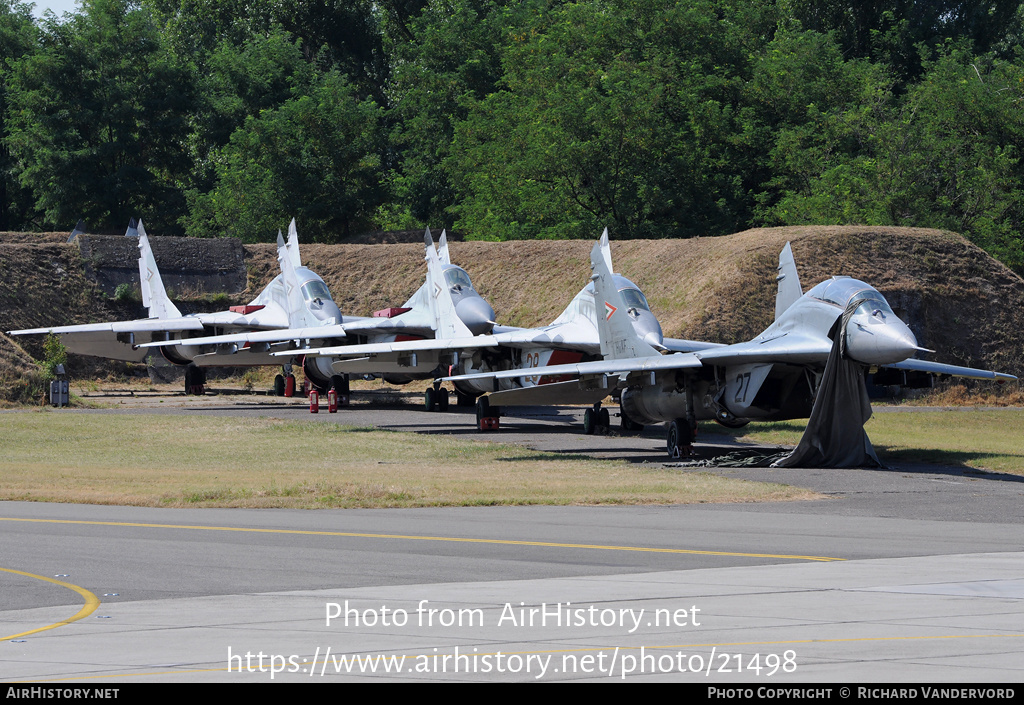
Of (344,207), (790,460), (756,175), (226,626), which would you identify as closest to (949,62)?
(756,175)

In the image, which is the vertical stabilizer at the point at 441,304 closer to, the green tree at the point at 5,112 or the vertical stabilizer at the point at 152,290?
the vertical stabilizer at the point at 152,290

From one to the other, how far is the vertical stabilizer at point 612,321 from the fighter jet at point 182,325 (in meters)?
15.6

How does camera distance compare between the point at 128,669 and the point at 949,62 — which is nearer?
the point at 128,669

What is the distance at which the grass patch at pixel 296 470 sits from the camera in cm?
1705

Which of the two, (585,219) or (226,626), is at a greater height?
(585,219)

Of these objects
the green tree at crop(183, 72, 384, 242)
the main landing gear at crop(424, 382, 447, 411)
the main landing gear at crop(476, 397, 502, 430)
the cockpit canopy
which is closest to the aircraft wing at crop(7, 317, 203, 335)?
the main landing gear at crop(424, 382, 447, 411)

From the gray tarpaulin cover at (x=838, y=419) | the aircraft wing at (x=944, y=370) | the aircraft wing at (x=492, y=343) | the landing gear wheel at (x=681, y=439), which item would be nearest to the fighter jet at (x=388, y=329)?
the aircraft wing at (x=492, y=343)

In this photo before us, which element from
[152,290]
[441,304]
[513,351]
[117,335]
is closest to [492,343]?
[513,351]

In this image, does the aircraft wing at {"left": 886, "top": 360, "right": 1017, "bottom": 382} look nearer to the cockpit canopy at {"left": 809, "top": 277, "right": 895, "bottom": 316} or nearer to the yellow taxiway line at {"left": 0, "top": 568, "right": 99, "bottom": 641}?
the cockpit canopy at {"left": 809, "top": 277, "right": 895, "bottom": 316}

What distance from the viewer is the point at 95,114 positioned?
6750 centimetres

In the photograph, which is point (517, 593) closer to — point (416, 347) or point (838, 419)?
point (838, 419)

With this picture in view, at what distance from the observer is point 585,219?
2350 inches

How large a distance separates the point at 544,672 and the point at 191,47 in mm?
85868
